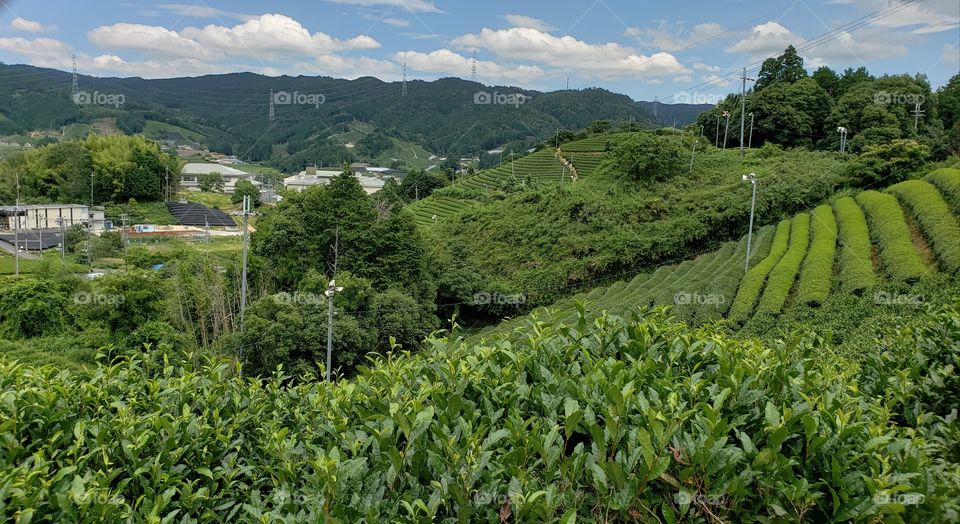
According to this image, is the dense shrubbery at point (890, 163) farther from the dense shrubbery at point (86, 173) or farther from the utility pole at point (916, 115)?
the dense shrubbery at point (86, 173)

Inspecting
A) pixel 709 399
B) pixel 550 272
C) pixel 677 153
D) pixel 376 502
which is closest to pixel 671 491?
pixel 709 399

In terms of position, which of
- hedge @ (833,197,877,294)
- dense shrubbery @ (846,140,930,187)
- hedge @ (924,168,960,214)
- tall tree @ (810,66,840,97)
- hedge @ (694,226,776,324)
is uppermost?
tall tree @ (810,66,840,97)

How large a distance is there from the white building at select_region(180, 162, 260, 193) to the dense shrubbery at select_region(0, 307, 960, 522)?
6574 centimetres

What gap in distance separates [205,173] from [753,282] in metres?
66.0

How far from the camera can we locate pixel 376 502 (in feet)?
5.79

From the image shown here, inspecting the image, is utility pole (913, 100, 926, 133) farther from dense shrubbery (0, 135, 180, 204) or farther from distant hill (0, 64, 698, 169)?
dense shrubbery (0, 135, 180, 204)

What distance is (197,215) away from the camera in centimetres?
4656

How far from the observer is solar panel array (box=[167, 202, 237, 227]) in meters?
45.4

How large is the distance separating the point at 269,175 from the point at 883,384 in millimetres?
84492

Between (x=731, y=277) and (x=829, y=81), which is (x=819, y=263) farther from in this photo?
(x=829, y=81)

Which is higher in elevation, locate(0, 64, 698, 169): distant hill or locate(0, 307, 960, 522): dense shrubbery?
locate(0, 64, 698, 169): distant hill

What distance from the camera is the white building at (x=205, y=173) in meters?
66.3

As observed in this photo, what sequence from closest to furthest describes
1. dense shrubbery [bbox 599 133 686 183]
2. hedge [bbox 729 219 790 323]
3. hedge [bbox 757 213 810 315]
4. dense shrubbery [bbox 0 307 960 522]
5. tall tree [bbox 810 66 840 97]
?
dense shrubbery [bbox 0 307 960 522] < hedge [bbox 757 213 810 315] < hedge [bbox 729 219 790 323] < dense shrubbery [bbox 599 133 686 183] < tall tree [bbox 810 66 840 97]

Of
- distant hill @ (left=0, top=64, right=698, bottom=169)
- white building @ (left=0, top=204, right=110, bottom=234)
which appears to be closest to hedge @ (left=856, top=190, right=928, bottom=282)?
white building @ (left=0, top=204, right=110, bottom=234)
